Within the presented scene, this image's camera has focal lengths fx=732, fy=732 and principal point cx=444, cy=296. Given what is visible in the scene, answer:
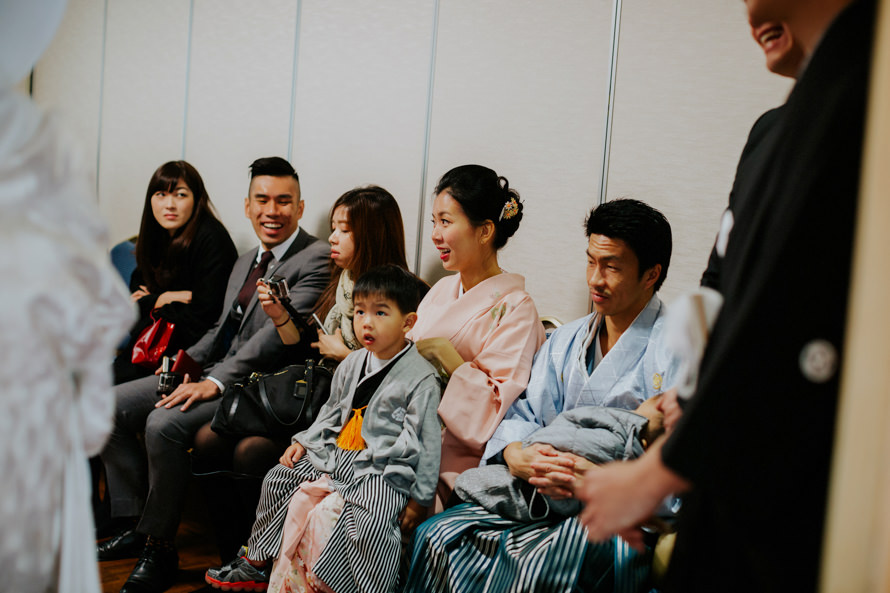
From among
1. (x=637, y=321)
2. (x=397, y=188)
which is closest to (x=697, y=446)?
(x=637, y=321)

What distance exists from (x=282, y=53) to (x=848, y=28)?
345 centimetres

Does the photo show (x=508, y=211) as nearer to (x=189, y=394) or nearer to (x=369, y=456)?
(x=369, y=456)

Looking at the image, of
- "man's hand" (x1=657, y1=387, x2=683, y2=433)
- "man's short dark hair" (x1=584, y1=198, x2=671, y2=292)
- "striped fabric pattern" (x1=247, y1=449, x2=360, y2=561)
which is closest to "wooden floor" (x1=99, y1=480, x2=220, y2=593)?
"striped fabric pattern" (x1=247, y1=449, x2=360, y2=561)

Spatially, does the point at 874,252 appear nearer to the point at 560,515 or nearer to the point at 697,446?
the point at 697,446

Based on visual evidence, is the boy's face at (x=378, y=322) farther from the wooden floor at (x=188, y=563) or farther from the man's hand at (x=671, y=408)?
the man's hand at (x=671, y=408)

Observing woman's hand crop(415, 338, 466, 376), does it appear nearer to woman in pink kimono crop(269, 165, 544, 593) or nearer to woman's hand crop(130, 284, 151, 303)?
woman in pink kimono crop(269, 165, 544, 593)

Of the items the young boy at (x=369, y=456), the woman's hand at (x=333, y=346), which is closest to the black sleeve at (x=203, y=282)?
the woman's hand at (x=333, y=346)

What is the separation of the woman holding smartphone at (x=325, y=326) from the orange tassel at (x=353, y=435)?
32 centimetres

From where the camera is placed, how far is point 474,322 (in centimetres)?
241

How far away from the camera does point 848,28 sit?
0.75 metres

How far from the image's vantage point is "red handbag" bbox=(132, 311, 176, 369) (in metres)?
3.04

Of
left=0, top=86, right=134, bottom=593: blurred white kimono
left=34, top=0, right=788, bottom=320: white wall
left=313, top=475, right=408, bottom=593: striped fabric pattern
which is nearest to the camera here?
left=0, top=86, right=134, bottom=593: blurred white kimono

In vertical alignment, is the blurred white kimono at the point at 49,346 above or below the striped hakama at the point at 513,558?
above

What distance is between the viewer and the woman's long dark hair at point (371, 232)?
9.30 feet
